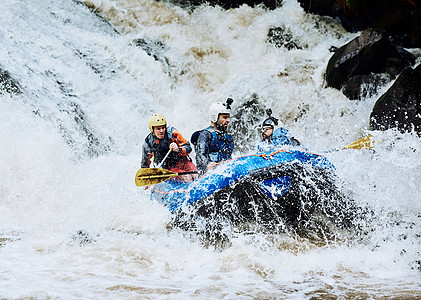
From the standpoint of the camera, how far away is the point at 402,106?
279 inches

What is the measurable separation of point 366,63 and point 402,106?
144 cm

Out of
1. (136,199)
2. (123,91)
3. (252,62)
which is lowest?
(136,199)

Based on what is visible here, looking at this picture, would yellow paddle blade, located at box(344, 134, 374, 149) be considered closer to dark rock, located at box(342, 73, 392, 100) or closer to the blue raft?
the blue raft

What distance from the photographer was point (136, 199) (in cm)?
502

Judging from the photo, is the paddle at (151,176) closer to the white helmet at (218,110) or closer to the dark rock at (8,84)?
the white helmet at (218,110)

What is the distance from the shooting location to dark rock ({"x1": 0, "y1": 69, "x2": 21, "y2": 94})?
7152 millimetres

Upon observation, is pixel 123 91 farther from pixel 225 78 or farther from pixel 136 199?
pixel 136 199

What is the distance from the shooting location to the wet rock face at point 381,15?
8867 millimetres

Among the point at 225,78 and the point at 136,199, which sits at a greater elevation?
the point at 225,78

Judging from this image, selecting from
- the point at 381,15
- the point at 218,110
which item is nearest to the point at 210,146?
the point at 218,110

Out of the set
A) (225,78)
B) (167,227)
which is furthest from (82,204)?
(225,78)

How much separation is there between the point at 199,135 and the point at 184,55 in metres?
5.14

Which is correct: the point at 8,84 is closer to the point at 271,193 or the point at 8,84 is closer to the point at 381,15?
the point at 271,193

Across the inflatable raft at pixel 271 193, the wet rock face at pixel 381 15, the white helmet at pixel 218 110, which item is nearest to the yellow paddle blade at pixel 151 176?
the inflatable raft at pixel 271 193
